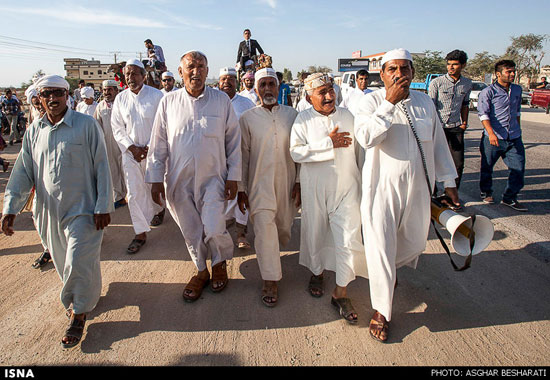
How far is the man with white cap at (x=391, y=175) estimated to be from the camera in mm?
2574

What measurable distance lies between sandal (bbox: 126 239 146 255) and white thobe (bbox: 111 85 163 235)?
21 centimetres

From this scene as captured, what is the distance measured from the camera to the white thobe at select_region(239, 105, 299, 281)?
3.21 meters

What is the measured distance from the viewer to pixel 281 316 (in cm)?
289

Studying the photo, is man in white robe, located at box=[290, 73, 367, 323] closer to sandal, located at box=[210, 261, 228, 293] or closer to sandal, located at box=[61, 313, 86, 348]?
sandal, located at box=[210, 261, 228, 293]

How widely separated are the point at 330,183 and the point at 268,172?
590 millimetres

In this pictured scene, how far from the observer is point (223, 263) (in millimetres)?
3422

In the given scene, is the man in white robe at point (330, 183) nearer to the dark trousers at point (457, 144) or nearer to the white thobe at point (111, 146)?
the dark trousers at point (457, 144)

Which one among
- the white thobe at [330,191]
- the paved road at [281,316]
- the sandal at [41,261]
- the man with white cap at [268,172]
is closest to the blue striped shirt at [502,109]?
the paved road at [281,316]

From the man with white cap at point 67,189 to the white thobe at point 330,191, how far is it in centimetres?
161

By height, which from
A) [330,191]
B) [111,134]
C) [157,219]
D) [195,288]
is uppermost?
[111,134]

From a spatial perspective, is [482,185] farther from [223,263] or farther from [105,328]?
[105,328]

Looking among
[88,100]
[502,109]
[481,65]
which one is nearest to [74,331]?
[88,100]

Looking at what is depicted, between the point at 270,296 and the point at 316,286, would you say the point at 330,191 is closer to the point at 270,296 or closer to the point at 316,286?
the point at 316,286

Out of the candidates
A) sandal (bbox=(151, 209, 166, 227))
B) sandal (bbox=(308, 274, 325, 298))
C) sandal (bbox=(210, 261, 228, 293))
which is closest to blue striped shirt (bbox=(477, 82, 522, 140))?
sandal (bbox=(308, 274, 325, 298))
